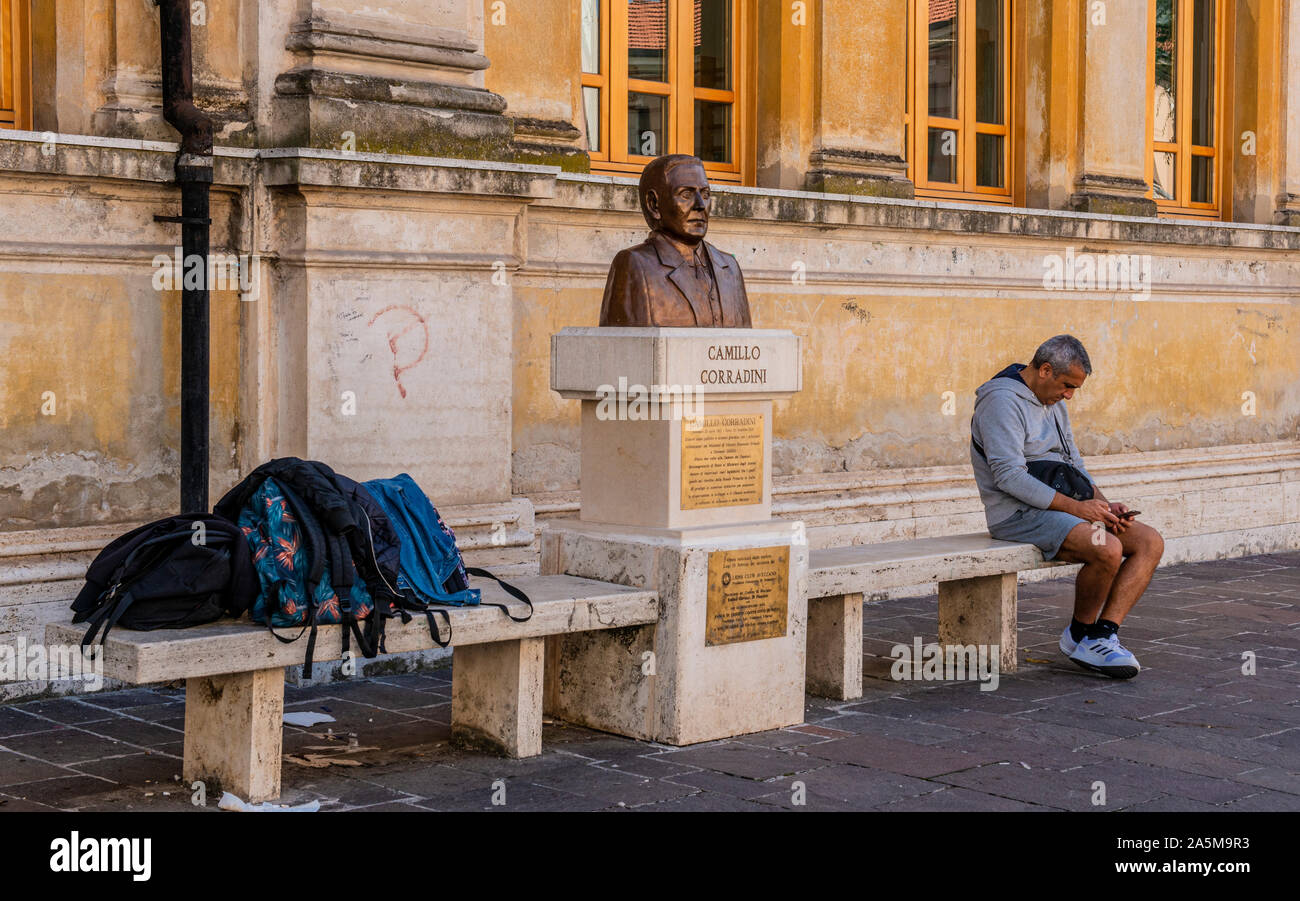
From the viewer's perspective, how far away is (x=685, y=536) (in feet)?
20.5

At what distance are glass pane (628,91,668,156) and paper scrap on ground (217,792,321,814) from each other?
205 inches

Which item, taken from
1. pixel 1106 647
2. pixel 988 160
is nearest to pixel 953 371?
pixel 988 160

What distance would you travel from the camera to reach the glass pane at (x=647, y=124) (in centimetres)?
968

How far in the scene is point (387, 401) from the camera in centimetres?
764

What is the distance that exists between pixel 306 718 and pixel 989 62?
7271 mm

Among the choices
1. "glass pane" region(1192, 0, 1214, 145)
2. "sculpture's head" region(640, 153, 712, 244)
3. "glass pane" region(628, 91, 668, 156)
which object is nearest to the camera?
"sculpture's head" region(640, 153, 712, 244)

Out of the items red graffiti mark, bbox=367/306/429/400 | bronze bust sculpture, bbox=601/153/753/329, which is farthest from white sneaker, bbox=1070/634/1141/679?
red graffiti mark, bbox=367/306/429/400

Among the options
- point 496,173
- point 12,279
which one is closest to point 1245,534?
point 496,173

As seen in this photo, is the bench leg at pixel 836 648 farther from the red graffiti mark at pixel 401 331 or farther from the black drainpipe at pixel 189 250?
the black drainpipe at pixel 189 250

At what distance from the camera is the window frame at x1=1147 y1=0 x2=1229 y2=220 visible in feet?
41.4

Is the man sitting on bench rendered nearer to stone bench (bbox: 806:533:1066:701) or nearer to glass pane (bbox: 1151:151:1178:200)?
stone bench (bbox: 806:533:1066:701)

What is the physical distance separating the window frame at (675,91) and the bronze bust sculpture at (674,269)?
2860mm
